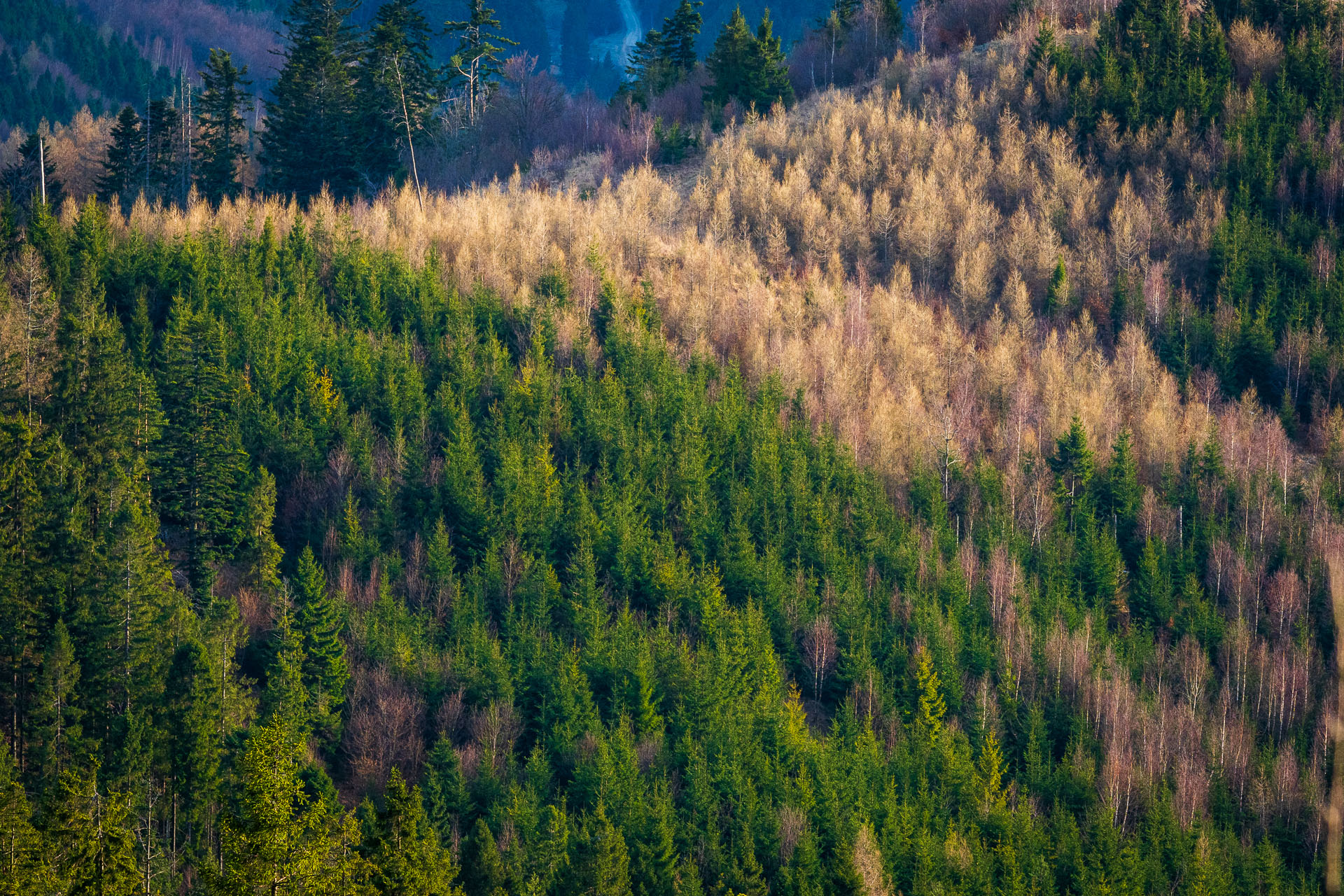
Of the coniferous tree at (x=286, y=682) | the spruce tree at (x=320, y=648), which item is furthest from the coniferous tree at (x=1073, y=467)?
the coniferous tree at (x=286, y=682)

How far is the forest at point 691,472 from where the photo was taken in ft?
136

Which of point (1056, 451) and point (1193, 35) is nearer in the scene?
point (1056, 451)

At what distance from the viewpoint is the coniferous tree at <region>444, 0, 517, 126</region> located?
8494 cm

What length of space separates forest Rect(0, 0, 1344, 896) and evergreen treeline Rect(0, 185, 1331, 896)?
0.24 meters

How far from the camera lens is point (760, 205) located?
266ft

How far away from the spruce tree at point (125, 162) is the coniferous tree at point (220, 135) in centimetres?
409

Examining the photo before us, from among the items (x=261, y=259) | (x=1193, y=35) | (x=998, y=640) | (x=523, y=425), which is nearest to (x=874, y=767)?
(x=998, y=640)

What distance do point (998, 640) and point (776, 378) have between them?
18936 millimetres

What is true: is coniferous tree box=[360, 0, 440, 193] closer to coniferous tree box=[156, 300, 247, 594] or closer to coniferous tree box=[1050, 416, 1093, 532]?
coniferous tree box=[156, 300, 247, 594]

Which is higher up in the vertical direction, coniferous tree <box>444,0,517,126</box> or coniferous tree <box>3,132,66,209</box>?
coniferous tree <box>444,0,517,126</box>

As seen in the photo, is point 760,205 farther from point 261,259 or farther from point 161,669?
point 161,669

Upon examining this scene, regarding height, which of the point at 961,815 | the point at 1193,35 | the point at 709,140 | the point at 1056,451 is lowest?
the point at 961,815

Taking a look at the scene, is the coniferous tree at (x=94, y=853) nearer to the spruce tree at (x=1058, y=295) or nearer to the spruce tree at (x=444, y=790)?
the spruce tree at (x=444, y=790)

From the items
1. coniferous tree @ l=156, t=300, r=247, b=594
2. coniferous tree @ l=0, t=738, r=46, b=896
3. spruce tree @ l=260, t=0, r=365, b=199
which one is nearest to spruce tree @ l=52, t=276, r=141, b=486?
coniferous tree @ l=156, t=300, r=247, b=594
